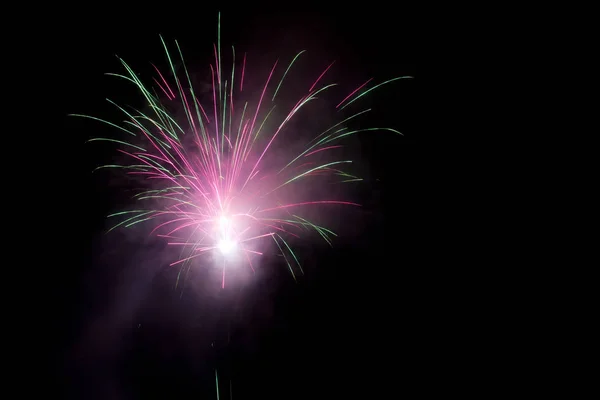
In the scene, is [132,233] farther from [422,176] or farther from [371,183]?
[422,176]

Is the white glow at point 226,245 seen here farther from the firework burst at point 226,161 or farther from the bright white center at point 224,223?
the bright white center at point 224,223

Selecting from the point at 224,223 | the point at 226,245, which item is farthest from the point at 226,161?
the point at 226,245

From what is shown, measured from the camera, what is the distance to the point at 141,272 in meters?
4.54

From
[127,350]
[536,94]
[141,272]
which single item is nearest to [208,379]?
[127,350]

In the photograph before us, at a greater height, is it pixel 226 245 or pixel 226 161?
pixel 226 161

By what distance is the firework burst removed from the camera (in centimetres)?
381

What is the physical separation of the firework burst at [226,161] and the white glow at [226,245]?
0.01 metres

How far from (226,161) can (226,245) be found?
37.0 inches

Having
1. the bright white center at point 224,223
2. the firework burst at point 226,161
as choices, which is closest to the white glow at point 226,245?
the firework burst at point 226,161

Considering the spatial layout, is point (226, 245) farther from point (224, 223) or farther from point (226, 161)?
point (226, 161)

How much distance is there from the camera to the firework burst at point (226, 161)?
3.81 meters

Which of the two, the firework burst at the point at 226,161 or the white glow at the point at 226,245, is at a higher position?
the firework burst at the point at 226,161

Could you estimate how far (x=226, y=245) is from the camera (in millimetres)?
3932

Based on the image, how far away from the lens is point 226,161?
151 inches
